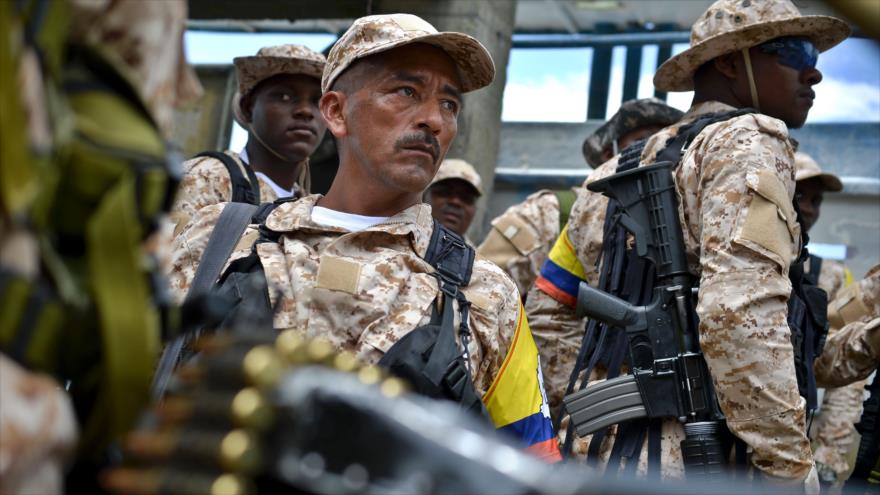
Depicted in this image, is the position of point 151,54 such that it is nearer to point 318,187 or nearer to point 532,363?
point 532,363

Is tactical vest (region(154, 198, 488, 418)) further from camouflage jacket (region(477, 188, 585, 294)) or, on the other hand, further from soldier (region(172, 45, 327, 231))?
camouflage jacket (region(477, 188, 585, 294))

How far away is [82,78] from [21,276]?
0.30 metres

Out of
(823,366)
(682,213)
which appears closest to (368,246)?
(682,213)

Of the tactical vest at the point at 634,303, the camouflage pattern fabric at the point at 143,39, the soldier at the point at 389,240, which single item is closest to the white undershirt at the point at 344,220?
the soldier at the point at 389,240

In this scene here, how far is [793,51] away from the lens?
423 cm

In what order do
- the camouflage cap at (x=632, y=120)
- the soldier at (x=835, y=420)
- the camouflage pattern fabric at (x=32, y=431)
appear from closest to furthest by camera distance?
the camouflage pattern fabric at (x=32, y=431), the camouflage cap at (x=632, y=120), the soldier at (x=835, y=420)

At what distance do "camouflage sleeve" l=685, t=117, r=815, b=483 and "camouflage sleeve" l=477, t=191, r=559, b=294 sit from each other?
2819 mm

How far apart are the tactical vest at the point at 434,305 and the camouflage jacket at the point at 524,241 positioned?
327 cm

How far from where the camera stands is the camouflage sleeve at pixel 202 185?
497cm

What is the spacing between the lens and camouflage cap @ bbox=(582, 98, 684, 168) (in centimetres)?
683

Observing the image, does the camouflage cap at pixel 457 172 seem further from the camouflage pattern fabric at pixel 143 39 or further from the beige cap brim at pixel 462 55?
the camouflage pattern fabric at pixel 143 39

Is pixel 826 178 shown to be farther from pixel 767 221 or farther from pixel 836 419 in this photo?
pixel 767 221

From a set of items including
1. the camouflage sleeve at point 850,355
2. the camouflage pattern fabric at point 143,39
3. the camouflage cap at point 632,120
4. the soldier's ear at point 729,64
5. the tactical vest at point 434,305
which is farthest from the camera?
the camouflage cap at point 632,120

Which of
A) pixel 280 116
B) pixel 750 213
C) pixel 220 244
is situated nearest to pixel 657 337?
pixel 750 213
